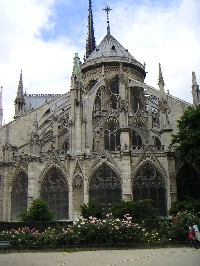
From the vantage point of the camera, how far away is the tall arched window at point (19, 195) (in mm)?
31328

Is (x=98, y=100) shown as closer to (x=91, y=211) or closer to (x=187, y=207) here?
(x=91, y=211)

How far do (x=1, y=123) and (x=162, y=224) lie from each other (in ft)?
80.1

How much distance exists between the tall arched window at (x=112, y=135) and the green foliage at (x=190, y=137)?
835cm

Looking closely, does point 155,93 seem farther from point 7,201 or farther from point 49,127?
point 7,201

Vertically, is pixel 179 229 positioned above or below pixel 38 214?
below

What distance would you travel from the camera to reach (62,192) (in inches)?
1187

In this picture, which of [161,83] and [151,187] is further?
[161,83]

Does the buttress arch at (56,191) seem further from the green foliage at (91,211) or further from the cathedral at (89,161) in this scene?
the green foliage at (91,211)

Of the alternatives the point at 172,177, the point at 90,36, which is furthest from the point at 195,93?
the point at 90,36

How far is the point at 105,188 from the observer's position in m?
29.8

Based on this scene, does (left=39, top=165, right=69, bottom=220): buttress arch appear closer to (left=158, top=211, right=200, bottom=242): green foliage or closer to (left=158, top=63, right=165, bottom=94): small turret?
(left=158, top=63, right=165, bottom=94): small turret

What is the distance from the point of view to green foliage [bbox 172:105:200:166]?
26.5 metres

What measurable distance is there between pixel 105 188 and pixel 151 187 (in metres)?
3.59

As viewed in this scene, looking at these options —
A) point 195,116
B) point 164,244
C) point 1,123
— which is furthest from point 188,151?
point 1,123
